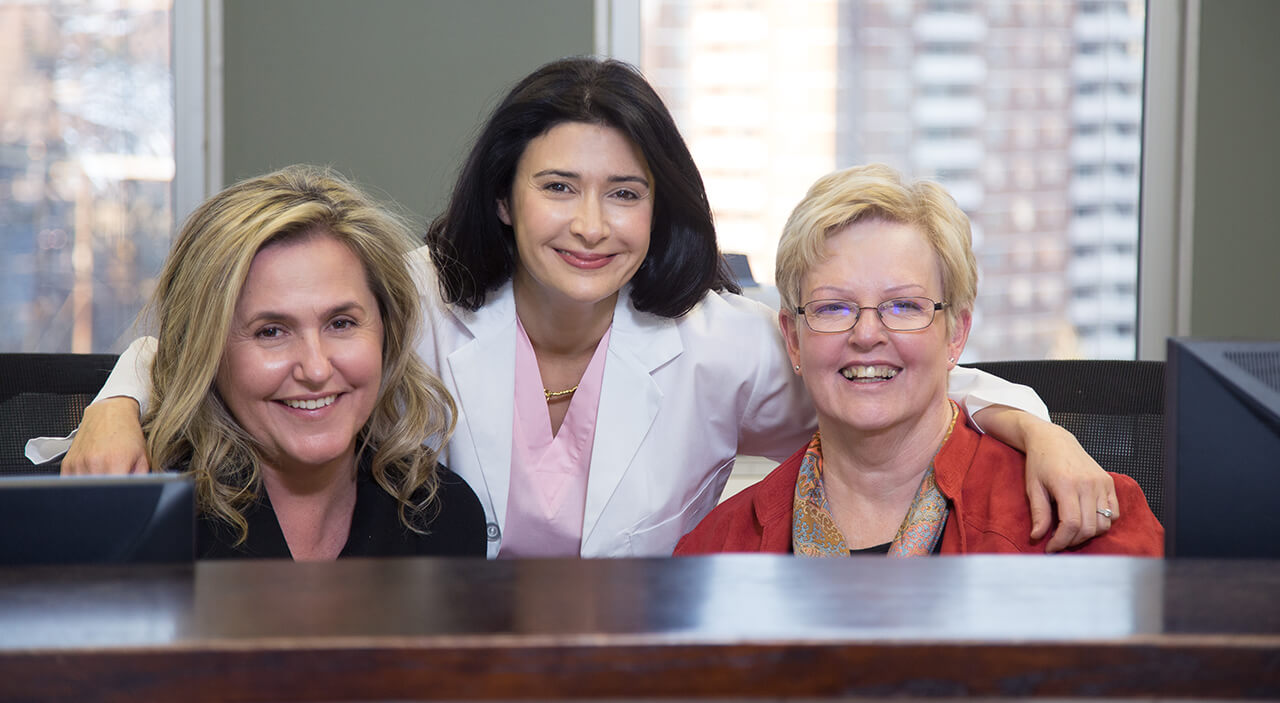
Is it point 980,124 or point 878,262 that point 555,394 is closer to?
point 878,262

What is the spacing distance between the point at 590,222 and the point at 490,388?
36 centimetres

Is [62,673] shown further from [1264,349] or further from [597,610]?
[1264,349]

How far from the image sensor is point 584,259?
196 centimetres

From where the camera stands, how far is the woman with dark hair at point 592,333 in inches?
77.1

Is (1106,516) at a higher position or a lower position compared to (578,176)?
lower

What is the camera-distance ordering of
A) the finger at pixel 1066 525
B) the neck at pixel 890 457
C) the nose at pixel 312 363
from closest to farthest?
the finger at pixel 1066 525 < the nose at pixel 312 363 < the neck at pixel 890 457

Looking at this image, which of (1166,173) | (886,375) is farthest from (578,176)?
(1166,173)

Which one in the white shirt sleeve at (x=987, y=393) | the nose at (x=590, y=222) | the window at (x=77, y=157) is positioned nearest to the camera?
the white shirt sleeve at (x=987, y=393)

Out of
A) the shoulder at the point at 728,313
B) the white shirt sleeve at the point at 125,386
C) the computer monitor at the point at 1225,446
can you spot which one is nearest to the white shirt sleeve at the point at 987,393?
the shoulder at the point at 728,313

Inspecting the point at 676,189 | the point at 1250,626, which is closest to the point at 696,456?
the point at 676,189

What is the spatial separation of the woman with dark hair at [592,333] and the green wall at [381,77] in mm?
1652

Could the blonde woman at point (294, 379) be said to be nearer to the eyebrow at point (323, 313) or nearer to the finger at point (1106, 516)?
the eyebrow at point (323, 313)

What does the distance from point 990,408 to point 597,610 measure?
1.25m

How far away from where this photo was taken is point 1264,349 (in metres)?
0.87
